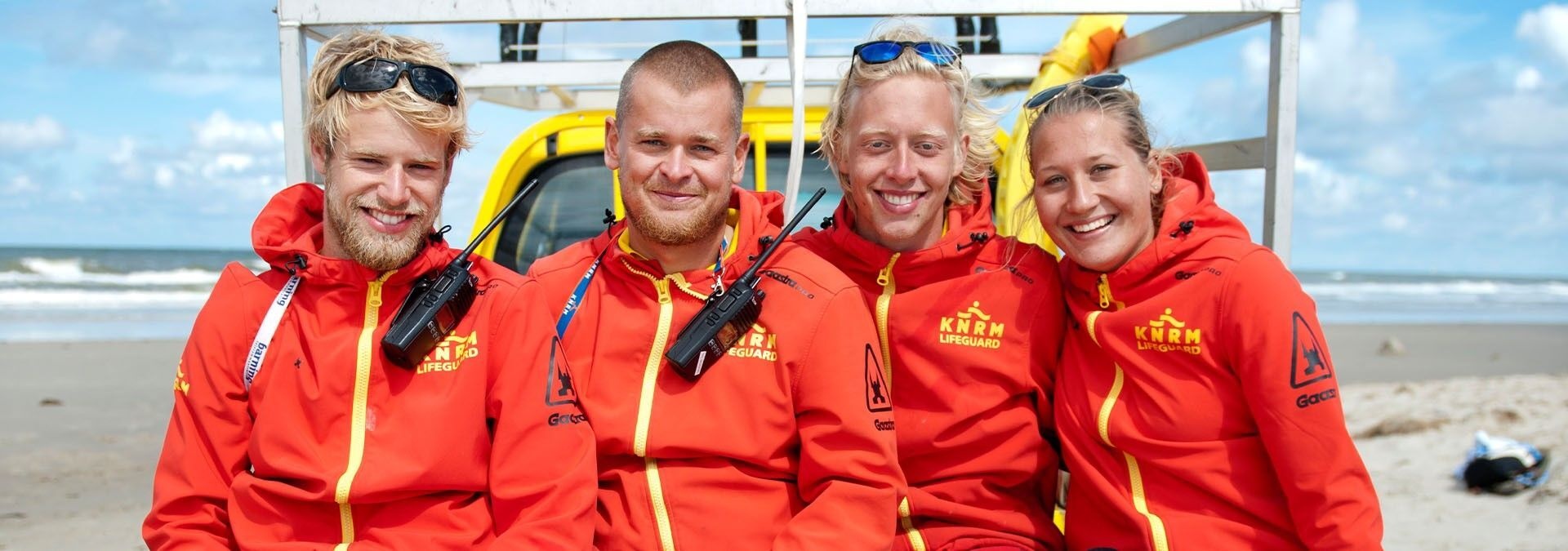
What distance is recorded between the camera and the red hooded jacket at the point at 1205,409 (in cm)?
225

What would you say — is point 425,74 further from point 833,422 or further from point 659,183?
point 833,422

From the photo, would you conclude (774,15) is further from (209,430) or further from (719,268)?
(209,430)

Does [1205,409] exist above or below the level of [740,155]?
below

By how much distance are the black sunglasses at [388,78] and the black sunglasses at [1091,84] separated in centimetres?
144

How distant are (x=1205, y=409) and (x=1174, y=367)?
0.11 metres

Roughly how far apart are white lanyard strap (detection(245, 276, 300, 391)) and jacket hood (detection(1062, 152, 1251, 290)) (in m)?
1.84

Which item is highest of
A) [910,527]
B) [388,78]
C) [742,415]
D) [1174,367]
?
[388,78]

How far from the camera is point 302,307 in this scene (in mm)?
2355

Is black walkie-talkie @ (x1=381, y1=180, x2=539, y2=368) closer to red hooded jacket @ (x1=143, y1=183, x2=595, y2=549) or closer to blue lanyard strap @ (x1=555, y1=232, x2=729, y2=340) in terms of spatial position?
red hooded jacket @ (x1=143, y1=183, x2=595, y2=549)

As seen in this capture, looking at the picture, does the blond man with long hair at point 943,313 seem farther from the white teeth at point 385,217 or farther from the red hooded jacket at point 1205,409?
the white teeth at point 385,217

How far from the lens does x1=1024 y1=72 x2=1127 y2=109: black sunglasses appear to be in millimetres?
2637

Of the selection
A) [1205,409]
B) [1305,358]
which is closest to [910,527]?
[1205,409]

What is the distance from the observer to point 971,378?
8.66ft

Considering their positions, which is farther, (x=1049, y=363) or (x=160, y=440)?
(x=160, y=440)
